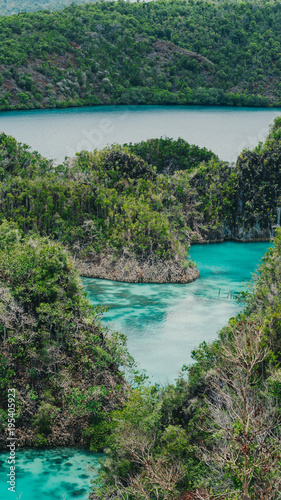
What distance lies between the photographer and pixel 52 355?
23594 millimetres

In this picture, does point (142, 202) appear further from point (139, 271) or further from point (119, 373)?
point (119, 373)

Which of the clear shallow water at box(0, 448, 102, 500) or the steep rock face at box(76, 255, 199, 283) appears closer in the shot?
the clear shallow water at box(0, 448, 102, 500)

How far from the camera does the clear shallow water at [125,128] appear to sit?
68.4 m

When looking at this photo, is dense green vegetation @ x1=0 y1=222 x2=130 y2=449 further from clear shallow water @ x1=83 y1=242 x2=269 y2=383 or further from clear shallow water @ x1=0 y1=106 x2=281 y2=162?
clear shallow water @ x1=0 y1=106 x2=281 y2=162

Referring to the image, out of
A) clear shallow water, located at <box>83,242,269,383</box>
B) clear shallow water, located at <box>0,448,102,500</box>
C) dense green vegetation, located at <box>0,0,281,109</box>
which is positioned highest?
dense green vegetation, located at <box>0,0,281,109</box>

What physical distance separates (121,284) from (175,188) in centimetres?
1730

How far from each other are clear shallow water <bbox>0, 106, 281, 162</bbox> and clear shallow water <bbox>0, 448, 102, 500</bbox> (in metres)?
42.7

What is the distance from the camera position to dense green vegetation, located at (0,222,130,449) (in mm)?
22219

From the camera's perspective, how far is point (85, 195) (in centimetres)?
4709

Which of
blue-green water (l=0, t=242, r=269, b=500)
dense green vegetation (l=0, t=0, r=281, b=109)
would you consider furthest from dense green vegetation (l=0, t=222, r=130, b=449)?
dense green vegetation (l=0, t=0, r=281, b=109)

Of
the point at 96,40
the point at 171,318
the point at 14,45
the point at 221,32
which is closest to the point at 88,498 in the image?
the point at 171,318

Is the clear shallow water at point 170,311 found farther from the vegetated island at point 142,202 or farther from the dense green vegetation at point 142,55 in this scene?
the dense green vegetation at point 142,55

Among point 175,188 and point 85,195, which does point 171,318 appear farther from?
point 175,188

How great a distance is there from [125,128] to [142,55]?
46.0 meters
